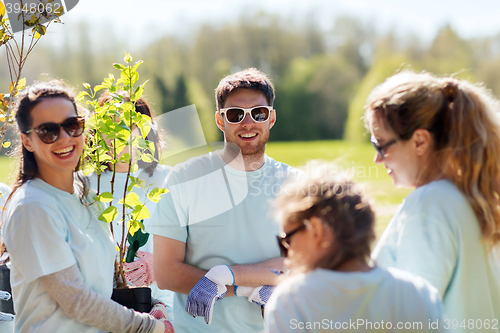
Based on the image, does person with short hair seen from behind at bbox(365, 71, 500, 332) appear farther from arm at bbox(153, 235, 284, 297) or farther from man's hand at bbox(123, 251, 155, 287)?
man's hand at bbox(123, 251, 155, 287)

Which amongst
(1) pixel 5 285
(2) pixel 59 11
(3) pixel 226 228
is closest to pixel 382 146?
(3) pixel 226 228

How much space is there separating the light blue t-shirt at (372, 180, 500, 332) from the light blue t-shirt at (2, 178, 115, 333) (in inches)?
44.5

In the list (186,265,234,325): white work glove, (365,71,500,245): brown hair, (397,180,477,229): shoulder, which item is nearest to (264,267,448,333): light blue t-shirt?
(397,180,477,229): shoulder

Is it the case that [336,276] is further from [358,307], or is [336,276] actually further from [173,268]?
[173,268]

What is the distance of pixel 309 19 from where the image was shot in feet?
187

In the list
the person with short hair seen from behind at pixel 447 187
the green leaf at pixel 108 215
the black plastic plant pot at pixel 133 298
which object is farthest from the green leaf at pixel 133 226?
the person with short hair seen from behind at pixel 447 187

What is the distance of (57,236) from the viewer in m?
1.50

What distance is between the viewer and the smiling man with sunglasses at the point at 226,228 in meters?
1.89

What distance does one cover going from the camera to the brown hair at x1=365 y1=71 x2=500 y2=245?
1.38 meters

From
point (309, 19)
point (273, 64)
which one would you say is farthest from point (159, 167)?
point (309, 19)

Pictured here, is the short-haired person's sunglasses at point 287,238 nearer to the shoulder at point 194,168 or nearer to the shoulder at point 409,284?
the shoulder at point 409,284

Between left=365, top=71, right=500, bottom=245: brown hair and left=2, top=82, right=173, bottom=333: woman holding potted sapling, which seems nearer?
left=365, top=71, right=500, bottom=245: brown hair

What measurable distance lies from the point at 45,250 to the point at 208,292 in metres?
0.68

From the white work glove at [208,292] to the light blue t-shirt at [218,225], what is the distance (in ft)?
0.37
